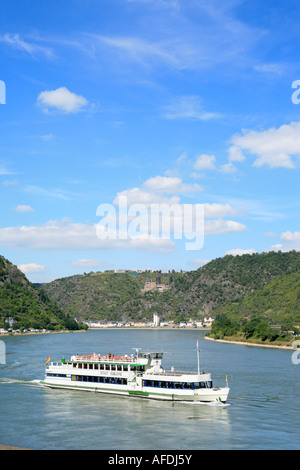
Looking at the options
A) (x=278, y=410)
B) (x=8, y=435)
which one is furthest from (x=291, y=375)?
(x=8, y=435)

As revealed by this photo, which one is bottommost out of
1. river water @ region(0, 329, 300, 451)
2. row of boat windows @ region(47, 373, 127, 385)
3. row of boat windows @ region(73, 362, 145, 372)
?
river water @ region(0, 329, 300, 451)

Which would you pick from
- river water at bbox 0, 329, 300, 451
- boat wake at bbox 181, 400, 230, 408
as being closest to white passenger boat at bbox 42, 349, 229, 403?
boat wake at bbox 181, 400, 230, 408

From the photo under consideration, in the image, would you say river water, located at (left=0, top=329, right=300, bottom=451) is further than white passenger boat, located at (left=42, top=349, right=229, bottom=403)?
No

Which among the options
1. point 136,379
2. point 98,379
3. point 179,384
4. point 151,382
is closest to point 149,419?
point 179,384

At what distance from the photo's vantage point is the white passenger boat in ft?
204

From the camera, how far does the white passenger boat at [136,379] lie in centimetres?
6216

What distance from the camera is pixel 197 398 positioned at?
6191 centimetres

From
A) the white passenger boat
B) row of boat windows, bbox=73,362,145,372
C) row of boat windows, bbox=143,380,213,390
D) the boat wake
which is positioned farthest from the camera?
row of boat windows, bbox=73,362,145,372

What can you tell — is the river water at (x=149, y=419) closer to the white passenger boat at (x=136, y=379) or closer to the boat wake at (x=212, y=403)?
the boat wake at (x=212, y=403)

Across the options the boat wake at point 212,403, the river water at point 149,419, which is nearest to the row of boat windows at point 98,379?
the river water at point 149,419

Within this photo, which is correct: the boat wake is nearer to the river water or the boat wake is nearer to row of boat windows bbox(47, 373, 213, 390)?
the river water
